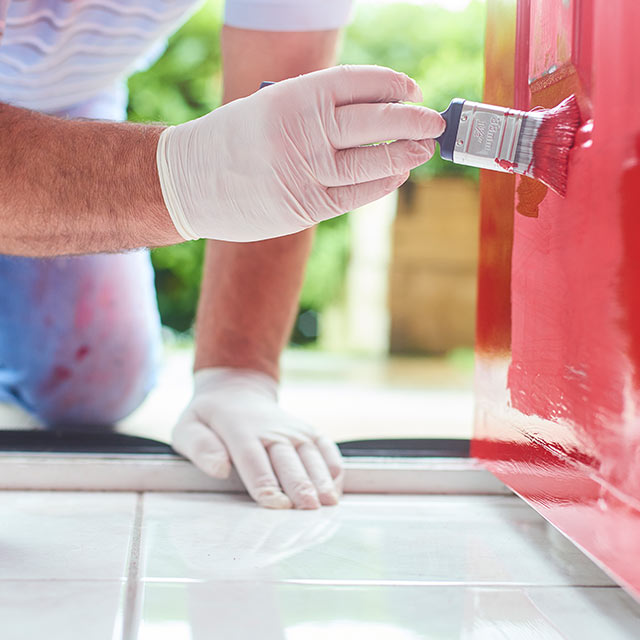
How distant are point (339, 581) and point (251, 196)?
0.39 meters

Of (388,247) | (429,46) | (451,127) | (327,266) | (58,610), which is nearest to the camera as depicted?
(58,610)

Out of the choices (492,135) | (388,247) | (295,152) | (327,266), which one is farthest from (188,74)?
(492,135)

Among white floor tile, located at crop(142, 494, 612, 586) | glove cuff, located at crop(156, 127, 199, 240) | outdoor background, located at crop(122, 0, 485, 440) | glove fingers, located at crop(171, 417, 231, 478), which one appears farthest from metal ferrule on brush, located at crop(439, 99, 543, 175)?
outdoor background, located at crop(122, 0, 485, 440)

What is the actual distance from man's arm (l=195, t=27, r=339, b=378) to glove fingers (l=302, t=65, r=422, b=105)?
62 cm

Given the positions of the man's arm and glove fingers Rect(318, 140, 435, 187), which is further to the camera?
the man's arm

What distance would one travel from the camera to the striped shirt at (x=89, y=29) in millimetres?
1321

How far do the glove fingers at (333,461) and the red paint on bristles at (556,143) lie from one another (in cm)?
48

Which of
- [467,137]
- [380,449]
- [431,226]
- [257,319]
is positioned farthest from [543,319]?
[431,226]

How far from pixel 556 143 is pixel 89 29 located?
1.03 meters

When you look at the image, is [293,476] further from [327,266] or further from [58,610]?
[327,266]

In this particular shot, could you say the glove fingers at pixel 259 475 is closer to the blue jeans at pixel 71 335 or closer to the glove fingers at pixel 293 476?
the glove fingers at pixel 293 476

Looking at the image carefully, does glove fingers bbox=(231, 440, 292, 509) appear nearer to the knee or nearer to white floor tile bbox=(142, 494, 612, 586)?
white floor tile bbox=(142, 494, 612, 586)

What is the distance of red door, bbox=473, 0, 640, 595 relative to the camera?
57 centimetres

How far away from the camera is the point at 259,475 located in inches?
38.0
